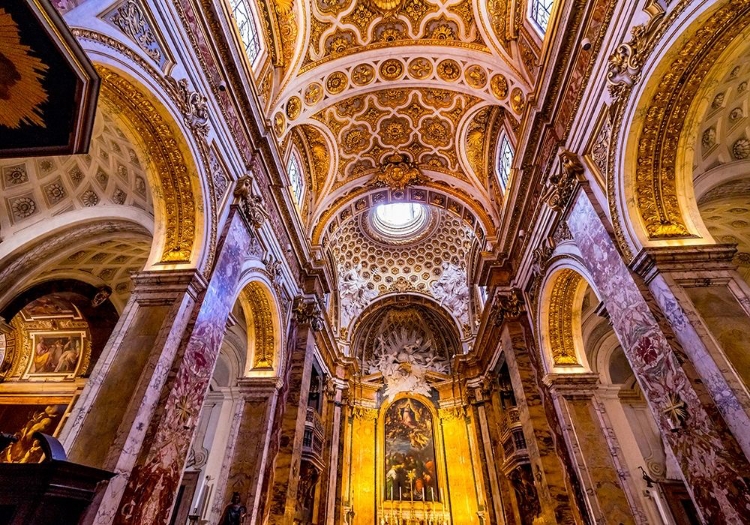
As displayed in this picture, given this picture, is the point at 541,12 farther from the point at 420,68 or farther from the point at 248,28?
the point at 248,28

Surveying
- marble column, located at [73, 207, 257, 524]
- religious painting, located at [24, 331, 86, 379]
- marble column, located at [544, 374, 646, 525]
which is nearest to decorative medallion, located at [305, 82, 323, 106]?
marble column, located at [73, 207, 257, 524]

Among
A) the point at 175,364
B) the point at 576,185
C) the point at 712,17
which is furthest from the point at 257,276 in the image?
the point at 712,17

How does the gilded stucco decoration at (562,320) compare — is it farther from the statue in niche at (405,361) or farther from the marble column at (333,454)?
the statue in niche at (405,361)

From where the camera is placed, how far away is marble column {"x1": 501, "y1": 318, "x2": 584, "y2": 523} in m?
8.32

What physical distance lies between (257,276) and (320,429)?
753 cm

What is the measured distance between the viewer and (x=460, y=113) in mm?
12820

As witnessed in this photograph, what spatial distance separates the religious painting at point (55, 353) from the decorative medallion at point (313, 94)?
10.8 m

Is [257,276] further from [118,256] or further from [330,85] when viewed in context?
[330,85]

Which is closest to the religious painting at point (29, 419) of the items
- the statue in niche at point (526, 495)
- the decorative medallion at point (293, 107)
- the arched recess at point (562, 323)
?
the decorative medallion at point (293, 107)

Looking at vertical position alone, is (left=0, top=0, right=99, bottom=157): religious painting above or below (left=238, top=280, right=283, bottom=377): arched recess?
below

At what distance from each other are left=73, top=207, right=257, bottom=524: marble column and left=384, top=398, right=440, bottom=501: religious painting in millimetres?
12913

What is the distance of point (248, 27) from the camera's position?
9.14 metres

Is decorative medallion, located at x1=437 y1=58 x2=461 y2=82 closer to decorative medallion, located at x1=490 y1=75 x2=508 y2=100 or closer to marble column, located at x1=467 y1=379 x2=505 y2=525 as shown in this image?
decorative medallion, located at x1=490 y1=75 x2=508 y2=100

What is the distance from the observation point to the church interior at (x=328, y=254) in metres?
4.67
